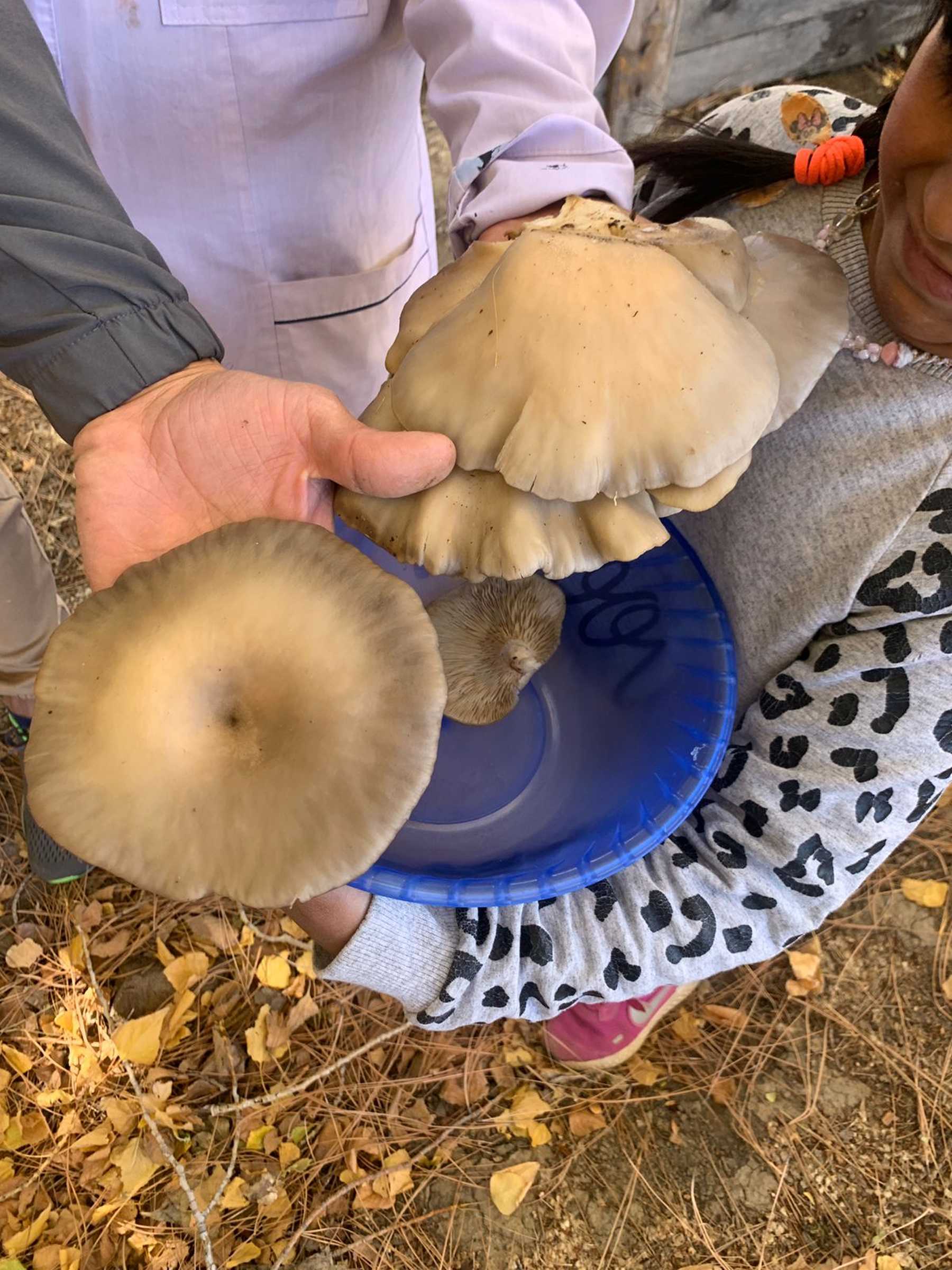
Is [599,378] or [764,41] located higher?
[599,378]

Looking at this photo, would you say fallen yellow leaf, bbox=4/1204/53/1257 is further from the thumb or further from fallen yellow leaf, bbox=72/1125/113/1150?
the thumb

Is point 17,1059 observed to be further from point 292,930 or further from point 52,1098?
point 292,930

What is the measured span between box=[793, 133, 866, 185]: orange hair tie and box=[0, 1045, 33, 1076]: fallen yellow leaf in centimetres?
245

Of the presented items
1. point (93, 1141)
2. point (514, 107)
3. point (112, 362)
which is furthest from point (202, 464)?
point (93, 1141)

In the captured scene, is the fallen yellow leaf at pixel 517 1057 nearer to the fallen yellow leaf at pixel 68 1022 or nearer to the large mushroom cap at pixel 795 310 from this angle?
the fallen yellow leaf at pixel 68 1022

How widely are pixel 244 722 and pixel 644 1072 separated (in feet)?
5.29

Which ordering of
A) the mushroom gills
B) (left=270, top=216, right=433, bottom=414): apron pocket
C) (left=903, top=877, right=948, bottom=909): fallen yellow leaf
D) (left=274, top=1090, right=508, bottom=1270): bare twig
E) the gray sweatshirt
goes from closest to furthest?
the gray sweatshirt → the mushroom gills → (left=270, top=216, right=433, bottom=414): apron pocket → (left=274, top=1090, right=508, bottom=1270): bare twig → (left=903, top=877, right=948, bottom=909): fallen yellow leaf

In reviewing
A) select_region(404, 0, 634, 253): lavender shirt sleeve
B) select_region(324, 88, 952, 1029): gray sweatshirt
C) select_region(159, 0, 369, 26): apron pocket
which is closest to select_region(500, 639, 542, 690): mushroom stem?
select_region(324, 88, 952, 1029): gray sweatshirt

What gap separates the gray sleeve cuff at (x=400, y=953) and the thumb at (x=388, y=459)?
0.68 m

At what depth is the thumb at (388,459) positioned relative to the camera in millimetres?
992


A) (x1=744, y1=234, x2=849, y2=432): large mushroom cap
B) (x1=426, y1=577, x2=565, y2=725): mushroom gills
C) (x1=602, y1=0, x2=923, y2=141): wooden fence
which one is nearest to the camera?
(x1=744, y1=234, x2=849, y2=432): large mushroom cap

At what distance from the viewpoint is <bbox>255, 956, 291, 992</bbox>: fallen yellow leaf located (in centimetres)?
218

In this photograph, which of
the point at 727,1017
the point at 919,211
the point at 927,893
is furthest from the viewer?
the point at 927,893

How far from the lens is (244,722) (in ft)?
3.32
